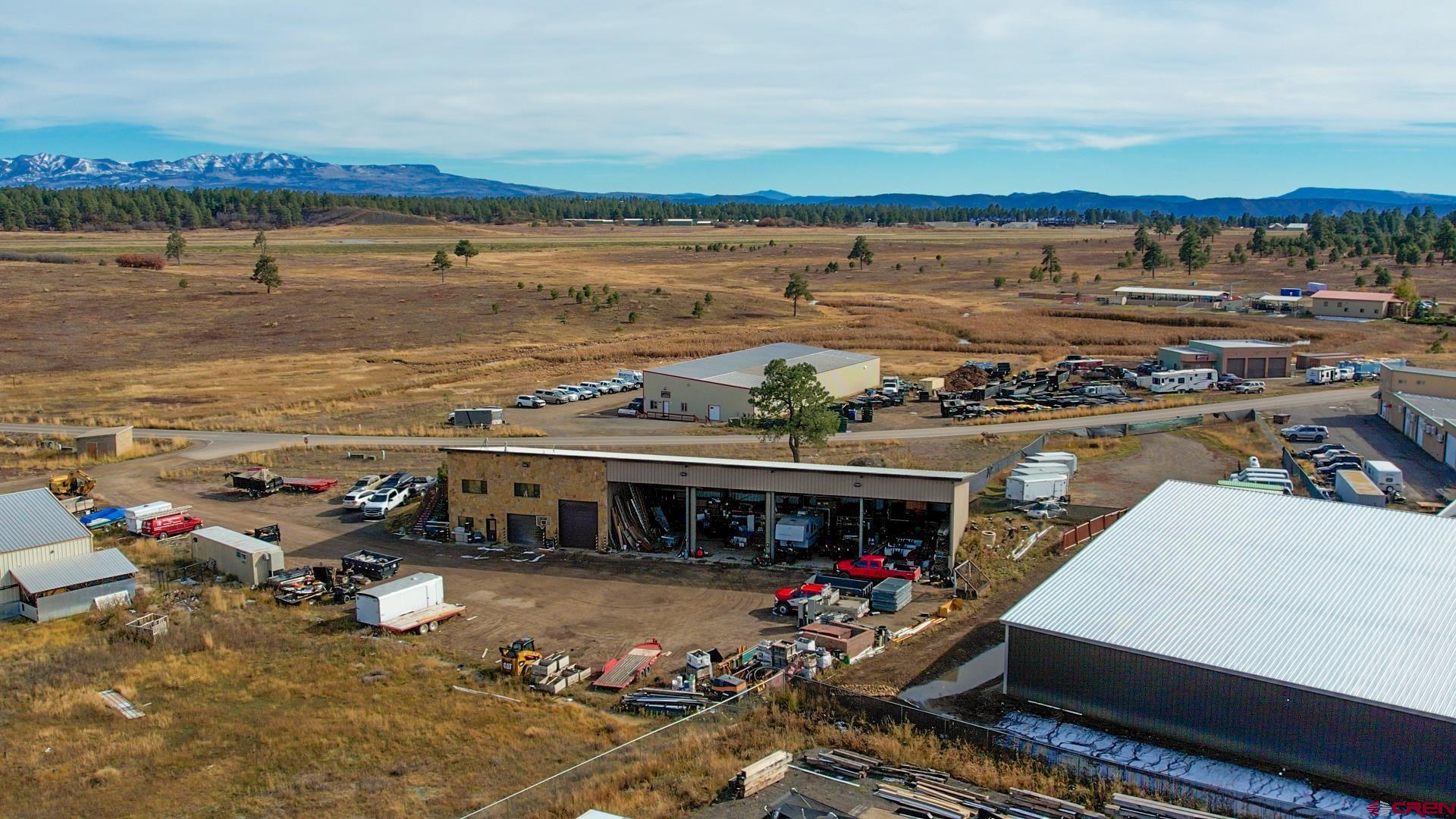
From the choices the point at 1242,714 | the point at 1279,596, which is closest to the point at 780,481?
the point at 1279,596

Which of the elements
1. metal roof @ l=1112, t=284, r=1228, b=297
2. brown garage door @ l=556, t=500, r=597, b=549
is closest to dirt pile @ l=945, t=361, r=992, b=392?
brown garage door @ l=556, t=500, r=597, b=549

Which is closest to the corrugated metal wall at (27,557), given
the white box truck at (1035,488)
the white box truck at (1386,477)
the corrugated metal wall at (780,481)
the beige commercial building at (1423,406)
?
the corrugated metal wall at (780,481)

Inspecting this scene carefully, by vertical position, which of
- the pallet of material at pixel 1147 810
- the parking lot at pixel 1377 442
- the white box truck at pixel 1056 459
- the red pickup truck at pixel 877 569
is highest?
the white box truck at pixel 1056 459

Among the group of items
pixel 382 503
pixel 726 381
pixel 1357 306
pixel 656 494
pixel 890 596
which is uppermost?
pixel 1357 306
